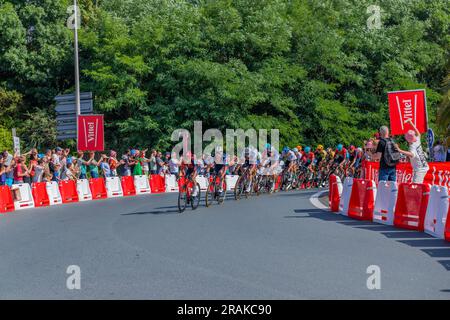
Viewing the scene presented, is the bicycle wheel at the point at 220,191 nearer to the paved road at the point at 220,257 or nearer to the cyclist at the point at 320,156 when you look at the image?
the paved road at the point at 220,257

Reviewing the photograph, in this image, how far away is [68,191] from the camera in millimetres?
25641

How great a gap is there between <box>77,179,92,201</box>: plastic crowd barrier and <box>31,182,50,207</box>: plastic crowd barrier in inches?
100

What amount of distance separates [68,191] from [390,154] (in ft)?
40.5

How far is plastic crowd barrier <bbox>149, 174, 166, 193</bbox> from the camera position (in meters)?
32.8

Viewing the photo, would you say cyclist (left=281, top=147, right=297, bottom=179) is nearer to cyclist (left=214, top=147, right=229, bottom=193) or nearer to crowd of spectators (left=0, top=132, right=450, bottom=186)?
crowd of spectators (left=0, top=132, right=450, bottom=186)

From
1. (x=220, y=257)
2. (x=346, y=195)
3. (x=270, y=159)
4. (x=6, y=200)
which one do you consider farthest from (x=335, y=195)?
(x=6, y=200)

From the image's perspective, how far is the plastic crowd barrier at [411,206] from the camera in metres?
13.4

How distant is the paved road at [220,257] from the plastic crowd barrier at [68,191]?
7.90 m

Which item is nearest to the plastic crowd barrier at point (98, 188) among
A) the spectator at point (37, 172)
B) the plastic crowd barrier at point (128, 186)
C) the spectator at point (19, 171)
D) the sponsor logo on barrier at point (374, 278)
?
the plastic crowd barrier at point (128, 186)

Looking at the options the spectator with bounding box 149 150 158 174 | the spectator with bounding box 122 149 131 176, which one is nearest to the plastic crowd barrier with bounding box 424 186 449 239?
the spectator with bounding box 122 149 131 176

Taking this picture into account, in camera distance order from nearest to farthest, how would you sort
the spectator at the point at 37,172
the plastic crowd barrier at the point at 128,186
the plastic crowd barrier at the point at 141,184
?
the spectator at the point at 37,172
the plastic crowd barrier at the point at 128,186
the plastic crowd barrier at the point at 141,184

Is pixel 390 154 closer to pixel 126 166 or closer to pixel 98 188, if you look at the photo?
pixel 98 188

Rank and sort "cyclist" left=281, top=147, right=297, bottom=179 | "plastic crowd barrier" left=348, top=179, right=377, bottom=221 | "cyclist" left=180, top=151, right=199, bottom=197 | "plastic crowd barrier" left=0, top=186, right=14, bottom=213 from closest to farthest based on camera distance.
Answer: "plastic crowd barrier" left=348, top=179, right=377, bottom=221, "cyclist" left=180, top=151, right=199, bottom=197, "plastic crowd barrier" left=0, top=186, right=14, bottom=213, "cyclist" left=281, top=147, right=297, bottom=179

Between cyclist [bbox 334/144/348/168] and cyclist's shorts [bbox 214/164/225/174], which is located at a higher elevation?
cyclist's shorts [bbox 214/164/225/174]
